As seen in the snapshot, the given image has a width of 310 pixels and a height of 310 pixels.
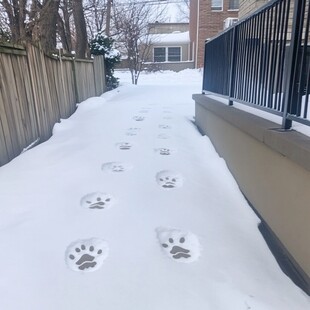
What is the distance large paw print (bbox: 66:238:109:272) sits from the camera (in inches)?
66.5

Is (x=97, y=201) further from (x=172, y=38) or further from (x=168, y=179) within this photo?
(x=172, y=38)

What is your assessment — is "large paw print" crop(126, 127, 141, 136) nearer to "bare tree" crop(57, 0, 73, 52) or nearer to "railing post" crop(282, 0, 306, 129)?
"railing post" crop(282, 0, 306, 129)

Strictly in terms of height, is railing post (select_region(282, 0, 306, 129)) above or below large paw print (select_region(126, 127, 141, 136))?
above

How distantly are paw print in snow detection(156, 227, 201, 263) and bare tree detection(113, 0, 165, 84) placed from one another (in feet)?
41.0

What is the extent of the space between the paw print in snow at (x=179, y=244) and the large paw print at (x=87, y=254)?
0.36 meters

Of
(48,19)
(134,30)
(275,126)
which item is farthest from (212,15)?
(275,126)

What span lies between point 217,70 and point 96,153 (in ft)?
6.65

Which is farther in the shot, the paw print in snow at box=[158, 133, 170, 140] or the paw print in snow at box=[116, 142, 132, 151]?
the paw print in snow at box=[158, 133, 170, 140]

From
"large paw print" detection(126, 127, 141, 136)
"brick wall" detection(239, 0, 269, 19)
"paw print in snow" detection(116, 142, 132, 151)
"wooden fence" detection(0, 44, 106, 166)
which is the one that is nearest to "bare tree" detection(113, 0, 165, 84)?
"brick wall" detection(239, 0, 269, 19)

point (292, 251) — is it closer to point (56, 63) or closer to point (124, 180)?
point (124, 180)

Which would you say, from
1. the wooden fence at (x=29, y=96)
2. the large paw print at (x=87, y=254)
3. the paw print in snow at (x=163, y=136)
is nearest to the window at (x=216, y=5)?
the wooden fence at (x=29, y=96)

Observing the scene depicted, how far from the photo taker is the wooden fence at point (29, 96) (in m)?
3.12

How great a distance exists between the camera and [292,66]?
188 cm

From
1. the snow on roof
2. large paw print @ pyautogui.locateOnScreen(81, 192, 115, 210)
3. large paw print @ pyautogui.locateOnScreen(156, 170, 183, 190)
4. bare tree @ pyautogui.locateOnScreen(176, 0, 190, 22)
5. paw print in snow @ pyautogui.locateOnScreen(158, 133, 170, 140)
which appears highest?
bare tree @ pyautogui.locateOnScreen(176, 0, 190, 22)
